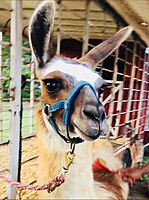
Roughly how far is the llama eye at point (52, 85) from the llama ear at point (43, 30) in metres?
0.05

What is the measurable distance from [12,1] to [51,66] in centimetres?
23

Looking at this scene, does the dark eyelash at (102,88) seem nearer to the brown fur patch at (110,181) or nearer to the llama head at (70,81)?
the llama head at (70,81)

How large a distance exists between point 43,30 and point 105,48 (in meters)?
0.18

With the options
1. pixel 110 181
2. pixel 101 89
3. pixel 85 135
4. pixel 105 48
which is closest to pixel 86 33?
pixel 105 48

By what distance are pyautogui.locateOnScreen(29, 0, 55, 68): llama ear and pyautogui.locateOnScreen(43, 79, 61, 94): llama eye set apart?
5 cm

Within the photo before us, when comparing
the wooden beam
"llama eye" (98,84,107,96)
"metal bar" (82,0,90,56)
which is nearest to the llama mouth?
"llama eye" (98,84,107,96)

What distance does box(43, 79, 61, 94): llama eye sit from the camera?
3.00 ft

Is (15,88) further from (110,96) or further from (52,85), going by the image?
(110,96)

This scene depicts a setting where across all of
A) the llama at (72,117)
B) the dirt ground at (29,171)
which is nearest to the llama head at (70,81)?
the llama at (72,117)

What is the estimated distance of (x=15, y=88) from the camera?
1.02 metres

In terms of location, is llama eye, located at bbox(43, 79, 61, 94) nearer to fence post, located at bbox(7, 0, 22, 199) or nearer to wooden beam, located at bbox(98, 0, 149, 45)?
fence post, located at bbox(7, 0, 22, 199)

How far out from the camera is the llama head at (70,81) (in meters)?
0.88

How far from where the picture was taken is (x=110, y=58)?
0.99 metres

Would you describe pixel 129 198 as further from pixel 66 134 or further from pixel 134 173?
pixel 66 134
